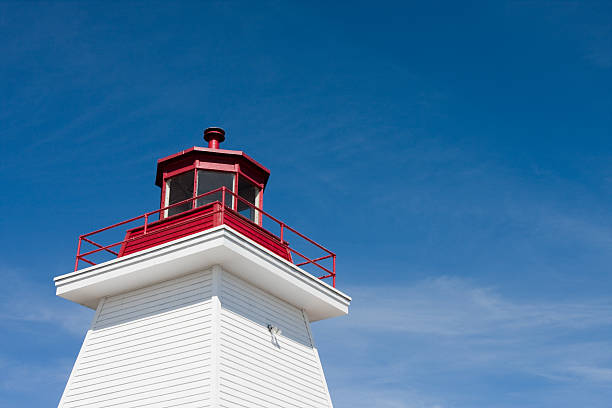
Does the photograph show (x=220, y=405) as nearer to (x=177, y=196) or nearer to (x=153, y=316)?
(x=153, y=316)

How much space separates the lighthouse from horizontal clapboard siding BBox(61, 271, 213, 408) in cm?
2

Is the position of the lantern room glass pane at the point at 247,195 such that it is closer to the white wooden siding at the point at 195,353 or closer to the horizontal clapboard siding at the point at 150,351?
the white wooden siding at the point at 195,353

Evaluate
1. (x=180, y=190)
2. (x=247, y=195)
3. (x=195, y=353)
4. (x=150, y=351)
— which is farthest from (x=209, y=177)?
(x=195, y=353)

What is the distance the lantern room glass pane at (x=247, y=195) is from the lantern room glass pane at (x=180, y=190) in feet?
3.89

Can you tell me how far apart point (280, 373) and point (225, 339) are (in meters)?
1.82

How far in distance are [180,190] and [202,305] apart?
3.72 metres

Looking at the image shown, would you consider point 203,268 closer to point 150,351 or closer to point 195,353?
point 195,353

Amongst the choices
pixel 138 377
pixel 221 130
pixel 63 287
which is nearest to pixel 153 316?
pixel 138 377

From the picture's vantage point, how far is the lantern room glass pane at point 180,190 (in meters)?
16.6

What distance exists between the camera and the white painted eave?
1396 centimetres

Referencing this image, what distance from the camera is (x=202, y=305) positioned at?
14.1 meters

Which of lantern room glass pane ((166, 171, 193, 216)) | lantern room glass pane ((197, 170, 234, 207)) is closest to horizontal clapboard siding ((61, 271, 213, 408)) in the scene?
lantern room glass pane ((166, 171, 193, 216))

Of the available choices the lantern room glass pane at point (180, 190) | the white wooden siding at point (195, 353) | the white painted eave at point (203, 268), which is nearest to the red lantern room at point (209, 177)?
the lantern room glass pane at point (180, 190)

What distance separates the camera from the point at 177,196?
55.0ft
